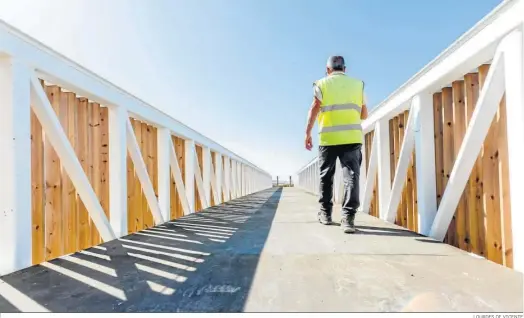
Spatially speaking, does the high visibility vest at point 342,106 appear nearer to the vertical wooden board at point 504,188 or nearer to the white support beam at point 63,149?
the vertical wooden board at point 504,188

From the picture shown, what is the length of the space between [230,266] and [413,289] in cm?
72

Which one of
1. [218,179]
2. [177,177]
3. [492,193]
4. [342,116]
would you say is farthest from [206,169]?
[492,193]

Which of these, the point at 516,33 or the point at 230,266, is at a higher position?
the point at 516,33

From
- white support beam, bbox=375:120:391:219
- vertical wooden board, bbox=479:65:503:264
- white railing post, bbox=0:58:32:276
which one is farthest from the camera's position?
white support beam, bbox=375:120:391:219

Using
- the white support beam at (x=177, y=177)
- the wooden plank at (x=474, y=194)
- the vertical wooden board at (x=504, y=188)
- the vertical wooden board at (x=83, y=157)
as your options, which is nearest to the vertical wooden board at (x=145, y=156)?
the white support beam at (x=177, y=177)

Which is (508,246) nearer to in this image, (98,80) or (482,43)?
(482,43)

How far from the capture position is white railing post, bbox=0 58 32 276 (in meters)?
1.34

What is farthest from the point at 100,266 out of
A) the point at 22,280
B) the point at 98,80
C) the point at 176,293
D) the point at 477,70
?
the point at 477,70

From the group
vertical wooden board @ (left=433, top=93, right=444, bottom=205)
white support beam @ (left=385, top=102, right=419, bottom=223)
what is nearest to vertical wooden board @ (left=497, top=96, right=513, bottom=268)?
vertical wooden board @ (left=433, top=93, right=444, bottom=205)

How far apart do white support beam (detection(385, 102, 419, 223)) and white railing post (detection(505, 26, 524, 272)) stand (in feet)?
3.06

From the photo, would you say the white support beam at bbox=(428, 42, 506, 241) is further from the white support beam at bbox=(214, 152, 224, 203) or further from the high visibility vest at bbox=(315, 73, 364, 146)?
the white support beam at bbox=(214, 152, 224, 203)

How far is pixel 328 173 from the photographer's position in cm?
266

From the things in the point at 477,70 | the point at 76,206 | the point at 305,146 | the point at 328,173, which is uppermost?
the point at 477,70

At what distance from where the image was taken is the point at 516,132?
126 cm
